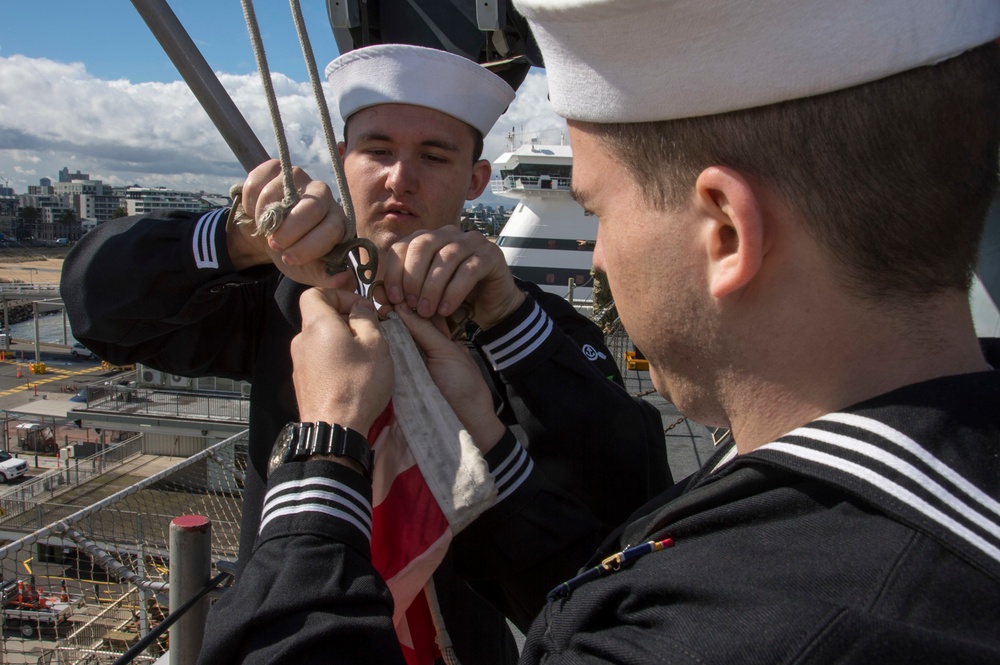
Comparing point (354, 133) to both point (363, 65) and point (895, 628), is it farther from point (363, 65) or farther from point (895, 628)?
point (895, 628)

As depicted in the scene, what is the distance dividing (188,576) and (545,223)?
69.3 ft

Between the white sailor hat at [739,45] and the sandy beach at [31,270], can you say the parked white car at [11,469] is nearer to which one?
the white sailor hat at [739,45]

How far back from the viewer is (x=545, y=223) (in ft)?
74.0

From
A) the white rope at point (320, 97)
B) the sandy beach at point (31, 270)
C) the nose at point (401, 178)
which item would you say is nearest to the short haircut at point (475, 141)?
the nose at point (401, 178)

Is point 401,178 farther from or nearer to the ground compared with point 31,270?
farther from the ground

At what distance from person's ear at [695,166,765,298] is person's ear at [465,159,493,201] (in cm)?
142

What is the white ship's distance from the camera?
2219 centimetres

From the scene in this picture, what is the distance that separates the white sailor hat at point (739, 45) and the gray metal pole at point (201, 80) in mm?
761

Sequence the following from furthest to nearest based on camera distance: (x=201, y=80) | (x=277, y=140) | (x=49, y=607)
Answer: (x=49, y=607)
(x=201, y=80)
(x=277, y=140)

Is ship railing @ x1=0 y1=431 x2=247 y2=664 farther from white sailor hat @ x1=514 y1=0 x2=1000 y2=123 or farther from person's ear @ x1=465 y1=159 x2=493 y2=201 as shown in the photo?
white sailor hat @ x1=514 y1=0 x2=1000 y2=123

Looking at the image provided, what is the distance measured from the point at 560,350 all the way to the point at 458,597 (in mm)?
575

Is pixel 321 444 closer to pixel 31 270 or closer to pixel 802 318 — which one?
pixel 802 318

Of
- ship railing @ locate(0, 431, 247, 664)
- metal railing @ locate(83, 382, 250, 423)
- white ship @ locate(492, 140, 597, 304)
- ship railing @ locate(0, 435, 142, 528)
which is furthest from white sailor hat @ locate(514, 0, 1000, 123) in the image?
white ship @ locate(492, 140, 597, 304)

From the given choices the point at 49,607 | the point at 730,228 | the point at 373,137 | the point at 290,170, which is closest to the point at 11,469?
the point at 49,607
